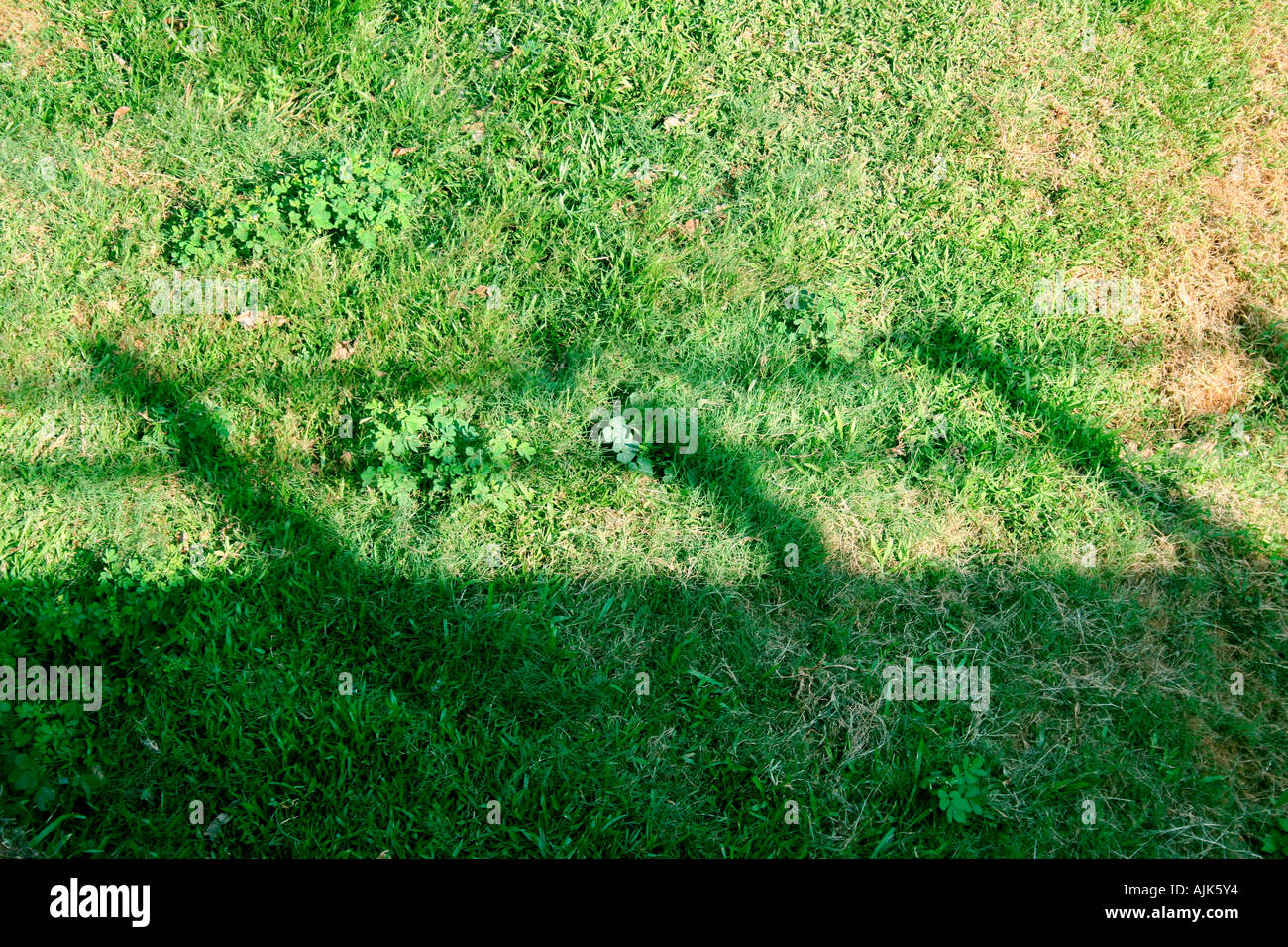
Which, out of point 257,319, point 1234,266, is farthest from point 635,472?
point 1234,266

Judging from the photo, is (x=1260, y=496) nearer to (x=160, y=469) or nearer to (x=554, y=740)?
(x=554, y=740)

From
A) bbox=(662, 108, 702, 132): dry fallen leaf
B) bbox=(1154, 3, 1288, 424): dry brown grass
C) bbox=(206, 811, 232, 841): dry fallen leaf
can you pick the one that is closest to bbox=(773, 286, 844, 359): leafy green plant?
bbox=(662, 108, 702, 132): dry fallen leaf

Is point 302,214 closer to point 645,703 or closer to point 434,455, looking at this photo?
point 434,455

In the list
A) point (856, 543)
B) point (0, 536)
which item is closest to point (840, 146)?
point (856, 543)

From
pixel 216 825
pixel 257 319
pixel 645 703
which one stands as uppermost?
pixel 257 319

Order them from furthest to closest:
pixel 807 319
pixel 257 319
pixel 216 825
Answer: pixel 807 319 → pixel 257 319 → pixel 216 825

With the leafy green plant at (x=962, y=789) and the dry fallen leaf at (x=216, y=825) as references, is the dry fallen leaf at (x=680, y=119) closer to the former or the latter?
the leafy green plant at (x=962, y=789)
